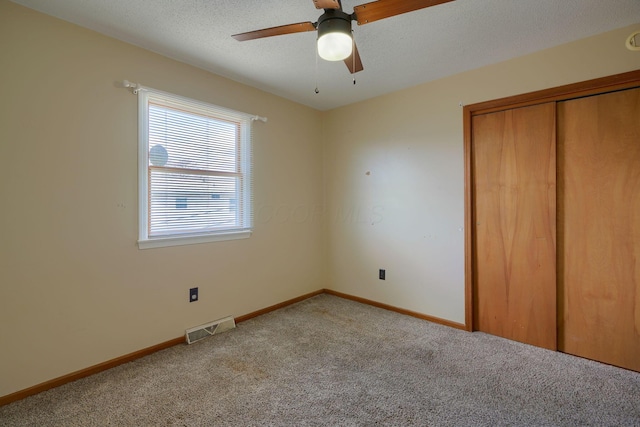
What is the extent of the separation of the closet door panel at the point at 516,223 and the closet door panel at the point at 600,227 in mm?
93

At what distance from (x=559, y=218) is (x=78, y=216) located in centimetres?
365

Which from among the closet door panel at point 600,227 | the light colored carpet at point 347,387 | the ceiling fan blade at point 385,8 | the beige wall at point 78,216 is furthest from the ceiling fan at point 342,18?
the light colored carpet at point 347,387

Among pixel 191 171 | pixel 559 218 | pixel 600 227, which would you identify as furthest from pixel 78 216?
pixel 600 227

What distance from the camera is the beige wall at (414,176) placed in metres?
2.41

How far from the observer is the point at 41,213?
74.7 inches

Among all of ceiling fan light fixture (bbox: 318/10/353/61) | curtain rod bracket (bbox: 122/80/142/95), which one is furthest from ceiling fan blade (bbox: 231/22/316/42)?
curtain rod bracket (bbox: 122/80/142/95)

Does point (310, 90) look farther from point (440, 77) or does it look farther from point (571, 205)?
point (571, 205)

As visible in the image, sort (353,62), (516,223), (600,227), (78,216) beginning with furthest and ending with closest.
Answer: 1. (516,223)
2. (600,227)
3. (78,216)
4. (353,62)

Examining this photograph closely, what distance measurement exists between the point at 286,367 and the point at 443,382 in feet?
3.62

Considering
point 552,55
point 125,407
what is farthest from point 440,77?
point 125,407

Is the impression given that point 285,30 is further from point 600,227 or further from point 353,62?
point 600,227

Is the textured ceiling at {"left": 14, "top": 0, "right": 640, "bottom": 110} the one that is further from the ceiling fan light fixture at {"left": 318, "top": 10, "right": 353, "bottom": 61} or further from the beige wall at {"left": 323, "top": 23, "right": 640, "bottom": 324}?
the ceiling fan light fixture at {"left": 318, "top": 10, "right": 353, "bottom": 61}

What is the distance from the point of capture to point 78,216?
2037 mm

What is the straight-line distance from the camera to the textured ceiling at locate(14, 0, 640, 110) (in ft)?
6.02
